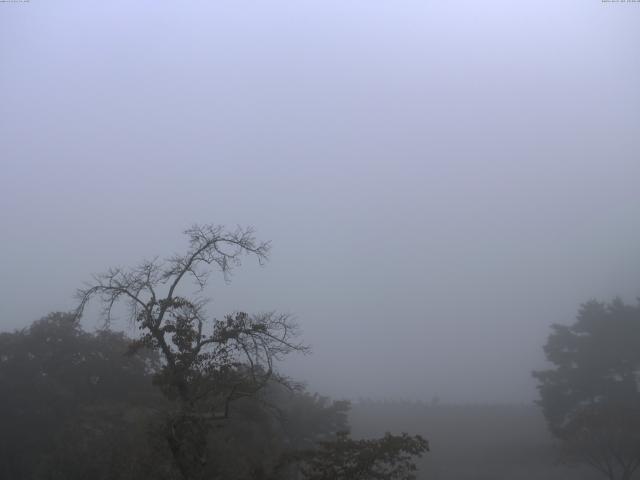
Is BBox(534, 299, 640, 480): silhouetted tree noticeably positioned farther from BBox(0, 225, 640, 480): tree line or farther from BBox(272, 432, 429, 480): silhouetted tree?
BBox(272, 432, 429, 480): silhouetted tree

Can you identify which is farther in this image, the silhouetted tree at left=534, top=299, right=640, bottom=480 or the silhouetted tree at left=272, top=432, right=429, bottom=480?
the silhouetted tree at left=534, top=299, right=640, bottom=480

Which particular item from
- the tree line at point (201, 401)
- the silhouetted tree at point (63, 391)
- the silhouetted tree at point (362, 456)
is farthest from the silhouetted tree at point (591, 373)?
the silhouetted tree at point (63, 391)

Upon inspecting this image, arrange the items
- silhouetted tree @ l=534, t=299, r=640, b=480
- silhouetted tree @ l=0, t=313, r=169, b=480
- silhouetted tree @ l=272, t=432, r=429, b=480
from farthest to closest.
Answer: silhouetted tree @ l=534, t=299, r=640, b=480 → silhouetted tree @ l=0, t=313, r=169, b=480 → silhouetted tree @ l=272, t=432, r=429, b=480

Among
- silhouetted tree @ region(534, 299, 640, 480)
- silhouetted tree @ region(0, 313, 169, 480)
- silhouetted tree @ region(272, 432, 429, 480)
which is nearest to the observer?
silhouetted tree @ region(272, 432, 429, 480)

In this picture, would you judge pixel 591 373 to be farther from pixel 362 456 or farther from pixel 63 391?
pixel 63 391

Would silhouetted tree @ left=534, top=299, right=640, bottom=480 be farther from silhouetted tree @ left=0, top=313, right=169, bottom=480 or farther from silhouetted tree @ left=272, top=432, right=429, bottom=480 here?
silhouetted tree @ left=0, top=313, right=169, bottom=480

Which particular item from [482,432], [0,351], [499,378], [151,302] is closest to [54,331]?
[0,351]

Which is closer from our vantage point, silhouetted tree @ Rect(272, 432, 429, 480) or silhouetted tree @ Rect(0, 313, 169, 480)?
silhouetted tree @ Rect(272, 432, 429, 480)

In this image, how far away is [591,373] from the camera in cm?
4288

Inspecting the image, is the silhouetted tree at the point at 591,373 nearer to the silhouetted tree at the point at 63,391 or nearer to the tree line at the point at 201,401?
the tree line at the point at 201,401

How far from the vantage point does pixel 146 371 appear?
27672 millimetres

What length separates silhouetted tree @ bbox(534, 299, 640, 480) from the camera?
35.7 meters

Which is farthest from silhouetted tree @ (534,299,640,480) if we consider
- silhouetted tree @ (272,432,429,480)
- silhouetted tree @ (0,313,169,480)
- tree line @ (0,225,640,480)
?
silhouetted tree @ (0,313,169,480)

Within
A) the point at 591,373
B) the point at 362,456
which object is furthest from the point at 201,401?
the point at 591,373
